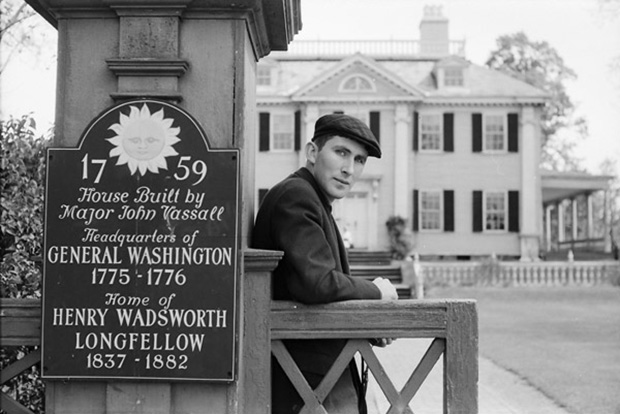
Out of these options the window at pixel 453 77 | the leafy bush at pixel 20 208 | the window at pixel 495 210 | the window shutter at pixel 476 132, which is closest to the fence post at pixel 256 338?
the leafy bush at pixel 20 208

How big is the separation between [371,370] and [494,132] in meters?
27.2

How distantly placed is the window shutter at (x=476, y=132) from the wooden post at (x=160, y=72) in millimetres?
26675

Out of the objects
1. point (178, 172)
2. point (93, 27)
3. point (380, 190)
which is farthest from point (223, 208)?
point (380, 190)

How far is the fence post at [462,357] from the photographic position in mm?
2633

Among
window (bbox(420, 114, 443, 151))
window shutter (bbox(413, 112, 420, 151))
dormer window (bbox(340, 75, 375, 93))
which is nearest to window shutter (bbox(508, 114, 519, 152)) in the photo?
window (bbox(420, 114, 443, 151))

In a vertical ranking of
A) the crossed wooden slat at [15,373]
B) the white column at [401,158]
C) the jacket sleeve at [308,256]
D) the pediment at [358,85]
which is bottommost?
the crossed wooden slat at [15,373]

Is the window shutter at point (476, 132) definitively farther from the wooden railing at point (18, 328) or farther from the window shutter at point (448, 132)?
the wooden railing at point (18, 328)

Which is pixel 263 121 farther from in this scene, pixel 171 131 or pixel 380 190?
pixel 171 131

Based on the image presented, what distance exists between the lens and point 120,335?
257cm

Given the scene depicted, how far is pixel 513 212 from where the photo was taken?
92.7ft

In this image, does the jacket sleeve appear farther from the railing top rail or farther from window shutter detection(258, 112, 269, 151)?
window shutter detection(258, 112, 269, 151)

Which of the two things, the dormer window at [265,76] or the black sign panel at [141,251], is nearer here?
the black sign panel at [141,251]

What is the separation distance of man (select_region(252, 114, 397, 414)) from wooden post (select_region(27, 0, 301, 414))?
0.15 m

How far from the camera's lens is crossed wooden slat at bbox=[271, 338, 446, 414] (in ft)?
8.62
